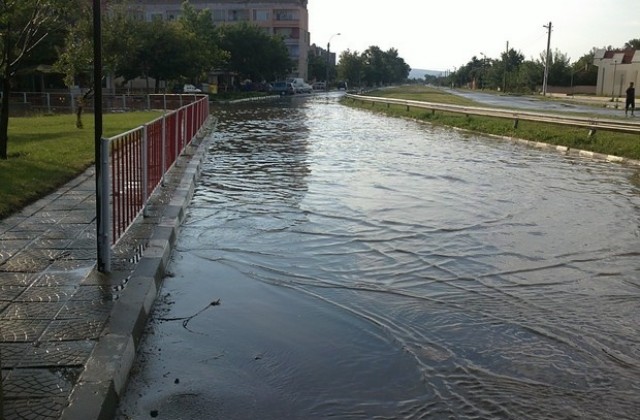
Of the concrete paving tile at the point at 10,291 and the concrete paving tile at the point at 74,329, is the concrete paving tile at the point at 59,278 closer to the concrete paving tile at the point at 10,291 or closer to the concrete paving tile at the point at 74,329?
the concrete paving tile at the point at 10,291

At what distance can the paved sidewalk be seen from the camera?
391 centimetres

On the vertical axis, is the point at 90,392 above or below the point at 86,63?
below

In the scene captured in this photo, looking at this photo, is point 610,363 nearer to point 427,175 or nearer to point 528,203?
point 528,203

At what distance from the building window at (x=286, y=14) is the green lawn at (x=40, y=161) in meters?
99.4

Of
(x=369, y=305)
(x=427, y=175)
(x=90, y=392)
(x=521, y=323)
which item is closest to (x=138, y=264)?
(x=369, y=305)

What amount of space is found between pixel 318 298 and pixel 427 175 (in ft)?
27.9

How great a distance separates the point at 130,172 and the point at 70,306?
2775 millimetres

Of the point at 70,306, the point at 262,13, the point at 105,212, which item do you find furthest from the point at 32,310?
the point at 262,13

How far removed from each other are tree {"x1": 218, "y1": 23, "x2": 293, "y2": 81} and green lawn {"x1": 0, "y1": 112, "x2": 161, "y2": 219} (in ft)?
187

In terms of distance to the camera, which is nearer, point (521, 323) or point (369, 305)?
point (521, 323)

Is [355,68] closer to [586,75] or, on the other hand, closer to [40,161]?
[586,75]

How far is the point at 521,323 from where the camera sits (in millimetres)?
5707

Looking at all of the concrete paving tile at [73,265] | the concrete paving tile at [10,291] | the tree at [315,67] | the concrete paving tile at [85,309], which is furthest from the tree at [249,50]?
the concrete paving tile at [85,309]

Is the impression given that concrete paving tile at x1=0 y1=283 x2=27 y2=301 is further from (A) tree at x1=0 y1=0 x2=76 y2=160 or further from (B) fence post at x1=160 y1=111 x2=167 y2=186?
(A) tree at x1=0 y1=0 x2=76 y2=160
